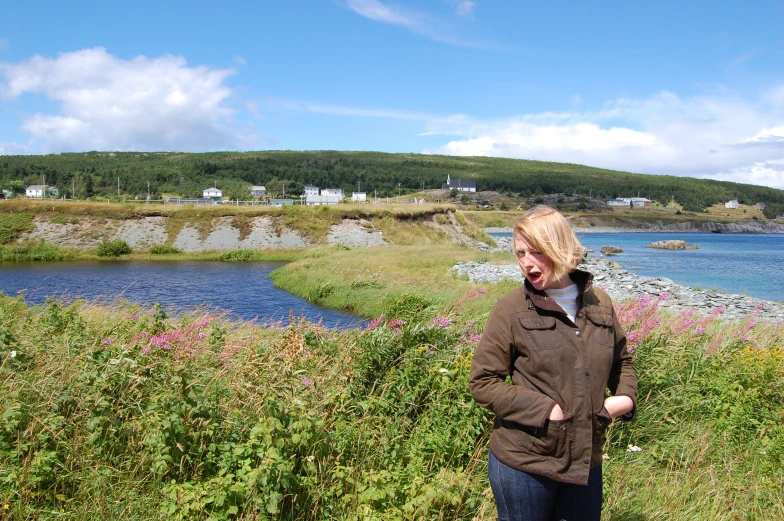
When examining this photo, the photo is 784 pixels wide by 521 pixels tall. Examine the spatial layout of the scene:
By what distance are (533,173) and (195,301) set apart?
179 metres

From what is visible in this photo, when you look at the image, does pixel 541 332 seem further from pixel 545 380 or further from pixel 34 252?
pixel 34 252

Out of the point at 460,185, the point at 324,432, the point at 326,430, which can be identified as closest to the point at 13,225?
the point at 326,430

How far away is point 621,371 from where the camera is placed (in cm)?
307

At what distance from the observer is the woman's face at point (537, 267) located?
9.30ft

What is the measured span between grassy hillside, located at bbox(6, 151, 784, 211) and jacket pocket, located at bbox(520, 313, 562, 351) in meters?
111

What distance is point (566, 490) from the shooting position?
9.27 ft

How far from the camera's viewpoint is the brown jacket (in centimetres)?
269

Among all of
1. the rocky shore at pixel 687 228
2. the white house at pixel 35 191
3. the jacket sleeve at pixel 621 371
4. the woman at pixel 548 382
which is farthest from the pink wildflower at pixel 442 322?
the rocky shore at pixel 687 228

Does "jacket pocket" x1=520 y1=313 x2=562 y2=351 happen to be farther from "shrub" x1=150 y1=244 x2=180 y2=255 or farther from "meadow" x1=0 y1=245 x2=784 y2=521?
"shrub" x1=150 y1=244 x2=180 y2=255

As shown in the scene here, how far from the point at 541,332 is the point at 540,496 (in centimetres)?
82

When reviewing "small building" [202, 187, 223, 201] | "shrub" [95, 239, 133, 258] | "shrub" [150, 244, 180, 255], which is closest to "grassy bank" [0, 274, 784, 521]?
"shrub" [95, 239, 133, 258]

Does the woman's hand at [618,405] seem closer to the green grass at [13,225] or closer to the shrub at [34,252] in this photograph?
the shrub at [34,252]

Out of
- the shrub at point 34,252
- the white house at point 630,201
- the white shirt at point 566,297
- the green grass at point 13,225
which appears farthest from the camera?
the white house at point 630,201

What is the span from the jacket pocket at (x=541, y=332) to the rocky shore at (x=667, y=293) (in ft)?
36.4
